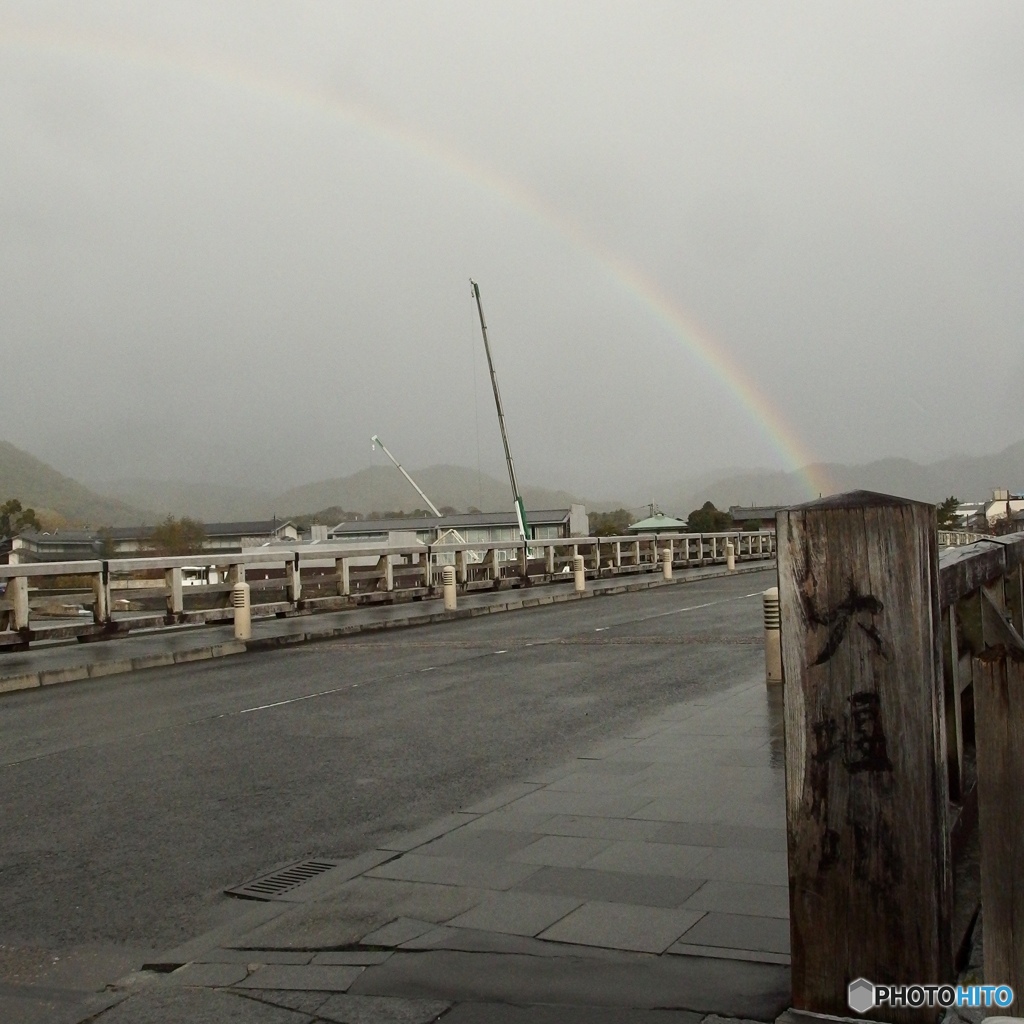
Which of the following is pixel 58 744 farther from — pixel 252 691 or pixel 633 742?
pixel 633 742

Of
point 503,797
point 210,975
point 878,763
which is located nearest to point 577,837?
point 503,797

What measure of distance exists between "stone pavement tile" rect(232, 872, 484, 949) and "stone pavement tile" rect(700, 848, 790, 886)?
108cm

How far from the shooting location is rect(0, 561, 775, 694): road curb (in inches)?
612

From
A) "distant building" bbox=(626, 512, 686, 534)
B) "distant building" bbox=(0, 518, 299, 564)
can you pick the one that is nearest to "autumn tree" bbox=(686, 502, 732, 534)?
"distant building" bbox=(626, 512, 686, 534)

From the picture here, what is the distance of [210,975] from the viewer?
14.1 feet

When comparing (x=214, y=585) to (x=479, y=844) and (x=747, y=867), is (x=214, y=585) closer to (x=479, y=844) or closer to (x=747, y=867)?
(x=479, y=844)

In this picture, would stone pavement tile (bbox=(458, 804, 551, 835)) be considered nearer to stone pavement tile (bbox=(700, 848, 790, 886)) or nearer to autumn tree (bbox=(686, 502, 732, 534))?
stone pavement tile (bbox=(700, 848, 790, 886))

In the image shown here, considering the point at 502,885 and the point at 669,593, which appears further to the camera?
the point at 669,593

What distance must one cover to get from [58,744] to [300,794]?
3.75 meters

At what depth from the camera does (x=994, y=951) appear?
3158 millimetres

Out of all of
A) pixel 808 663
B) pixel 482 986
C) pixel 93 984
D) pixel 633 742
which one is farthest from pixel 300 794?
pixel 808 663

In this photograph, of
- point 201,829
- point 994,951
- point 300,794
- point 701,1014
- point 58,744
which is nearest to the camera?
point 994,951

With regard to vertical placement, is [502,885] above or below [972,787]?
below

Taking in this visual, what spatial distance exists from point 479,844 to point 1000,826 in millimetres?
3201
